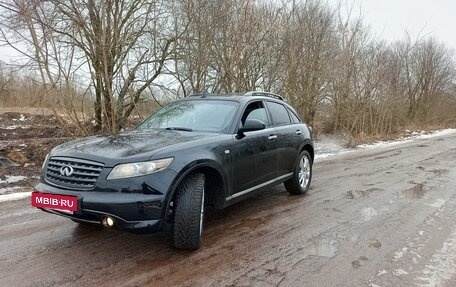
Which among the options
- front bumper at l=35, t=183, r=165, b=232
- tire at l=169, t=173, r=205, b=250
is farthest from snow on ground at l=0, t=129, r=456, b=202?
tire at l=169, t=173, r=205, b=250

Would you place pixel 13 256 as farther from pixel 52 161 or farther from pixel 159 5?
pixel 159 5

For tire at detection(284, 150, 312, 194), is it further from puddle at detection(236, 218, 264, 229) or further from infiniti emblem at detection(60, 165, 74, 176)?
infiniti emblem at detection(60, 165, 74, 176)

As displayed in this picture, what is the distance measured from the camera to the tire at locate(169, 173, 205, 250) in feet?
12.3

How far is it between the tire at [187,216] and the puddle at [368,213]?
2630 millimetres

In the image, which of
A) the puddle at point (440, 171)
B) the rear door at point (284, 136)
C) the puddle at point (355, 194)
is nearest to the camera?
the rear door at point (284, 136)

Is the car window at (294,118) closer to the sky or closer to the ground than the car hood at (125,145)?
closer to the sky

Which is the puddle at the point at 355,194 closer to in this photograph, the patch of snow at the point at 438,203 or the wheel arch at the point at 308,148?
the wheel arch at the point at 308,148

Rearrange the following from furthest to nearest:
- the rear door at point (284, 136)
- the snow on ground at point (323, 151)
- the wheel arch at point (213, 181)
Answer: the snow on ground at point (323, 151) < the rear door at point (284, 136) < the wheel arch at point (213, 181)

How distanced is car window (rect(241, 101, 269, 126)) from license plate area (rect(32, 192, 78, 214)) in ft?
7.69

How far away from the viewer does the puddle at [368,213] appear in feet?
17.6

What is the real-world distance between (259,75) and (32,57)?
317 inches

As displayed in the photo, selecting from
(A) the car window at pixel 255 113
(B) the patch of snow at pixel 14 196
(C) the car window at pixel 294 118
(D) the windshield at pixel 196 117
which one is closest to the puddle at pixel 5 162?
(B) the patch of snow at pixel 14 196

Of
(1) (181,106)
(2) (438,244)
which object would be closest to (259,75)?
(1) (181,106)

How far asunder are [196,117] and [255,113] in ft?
2.94
